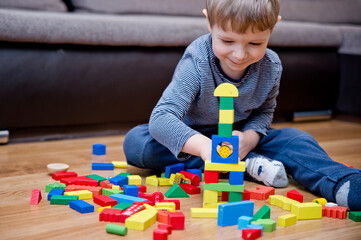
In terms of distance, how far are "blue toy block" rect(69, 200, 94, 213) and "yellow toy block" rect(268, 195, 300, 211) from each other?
40 cm

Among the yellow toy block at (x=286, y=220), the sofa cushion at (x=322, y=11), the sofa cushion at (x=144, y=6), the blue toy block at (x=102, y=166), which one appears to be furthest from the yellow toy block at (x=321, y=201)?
the sofa cushion at (x=322, y=11)

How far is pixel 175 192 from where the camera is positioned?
3.53 ft

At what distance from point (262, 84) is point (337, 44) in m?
1.26

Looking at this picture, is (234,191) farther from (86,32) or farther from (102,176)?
(86,32)

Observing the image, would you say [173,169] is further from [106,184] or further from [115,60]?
[115,60]

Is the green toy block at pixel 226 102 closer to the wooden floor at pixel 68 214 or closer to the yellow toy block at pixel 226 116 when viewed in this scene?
the yellow toy block at pixel 226 116

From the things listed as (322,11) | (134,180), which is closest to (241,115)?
(134,180)

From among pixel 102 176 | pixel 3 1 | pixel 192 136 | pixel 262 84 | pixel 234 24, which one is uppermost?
pixel 3 1

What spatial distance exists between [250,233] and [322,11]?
7.11 ft

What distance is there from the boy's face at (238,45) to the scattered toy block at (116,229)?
446mm

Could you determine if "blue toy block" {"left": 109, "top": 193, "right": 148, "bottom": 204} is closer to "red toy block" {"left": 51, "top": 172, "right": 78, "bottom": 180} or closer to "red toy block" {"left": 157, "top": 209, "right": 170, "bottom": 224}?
"red toy block" {"left": 157, "top": 209, "right": 170, "bottom": 224}

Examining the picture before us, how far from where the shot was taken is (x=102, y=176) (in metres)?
1.25

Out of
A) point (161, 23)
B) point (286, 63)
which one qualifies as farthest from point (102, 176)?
point (286, 63)

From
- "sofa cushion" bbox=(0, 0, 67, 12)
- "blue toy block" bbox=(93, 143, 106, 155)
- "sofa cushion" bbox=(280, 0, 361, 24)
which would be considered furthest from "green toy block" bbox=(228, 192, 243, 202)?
"sofa cushion" bbox=(280, 0, 361, 24)
